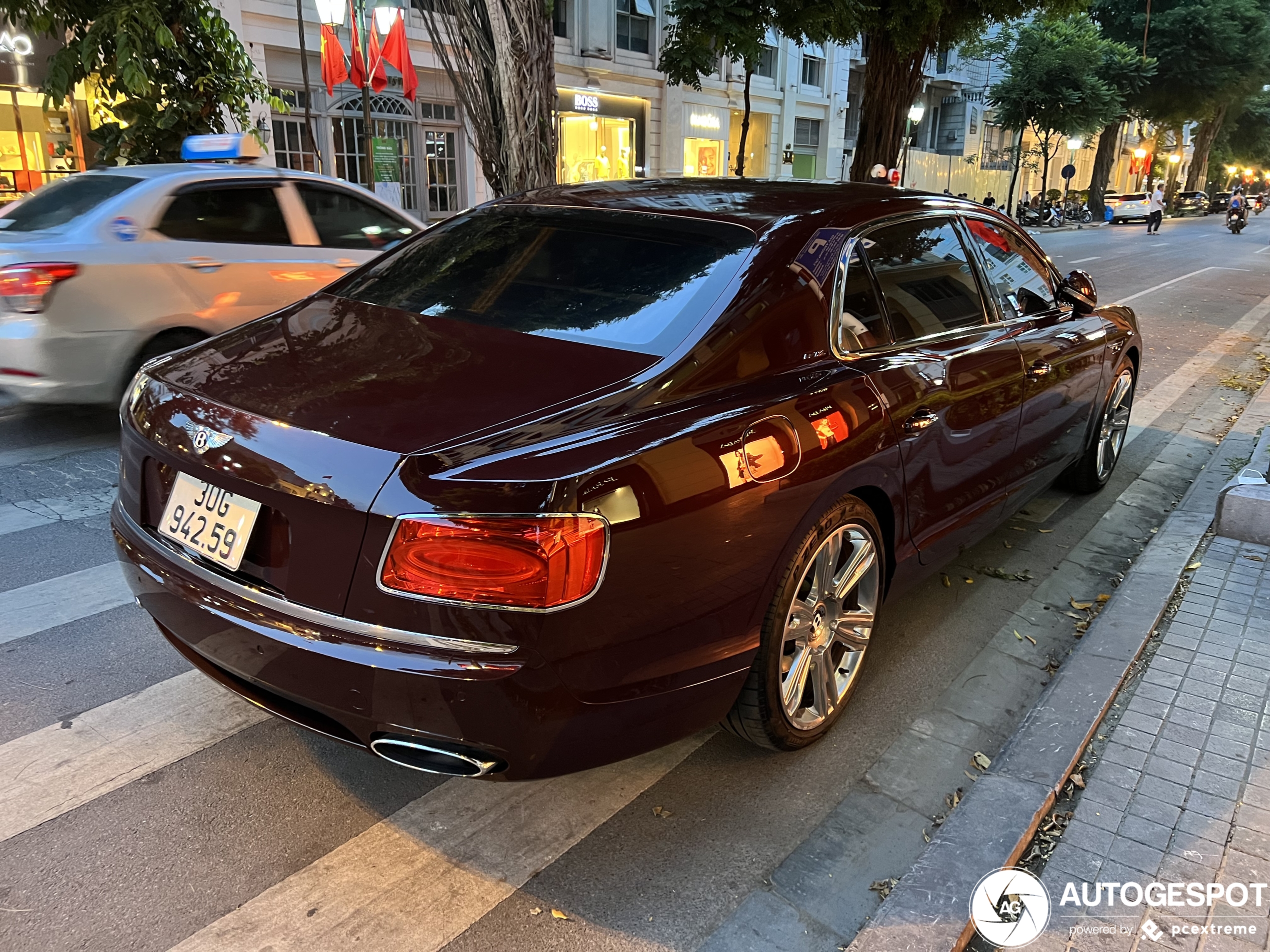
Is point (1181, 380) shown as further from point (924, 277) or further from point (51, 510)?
point (51, 510)

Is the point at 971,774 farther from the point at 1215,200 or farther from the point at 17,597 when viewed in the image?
the point at 1215,200

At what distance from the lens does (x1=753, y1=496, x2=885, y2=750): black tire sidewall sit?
2.73m

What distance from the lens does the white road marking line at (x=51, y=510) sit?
4660 mm

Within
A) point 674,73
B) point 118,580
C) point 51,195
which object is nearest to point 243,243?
point 51,195

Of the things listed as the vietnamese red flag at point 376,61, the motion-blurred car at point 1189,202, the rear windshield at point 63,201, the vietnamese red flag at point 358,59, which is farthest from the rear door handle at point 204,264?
the motion-blurred car at point 1189,202

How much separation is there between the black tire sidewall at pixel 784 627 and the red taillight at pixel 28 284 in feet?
15.5

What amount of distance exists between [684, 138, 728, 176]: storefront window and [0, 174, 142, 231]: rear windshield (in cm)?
2272

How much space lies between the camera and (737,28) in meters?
19.0

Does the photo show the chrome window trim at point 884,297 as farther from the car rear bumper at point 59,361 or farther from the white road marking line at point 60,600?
the car rear bumper at point 59,361

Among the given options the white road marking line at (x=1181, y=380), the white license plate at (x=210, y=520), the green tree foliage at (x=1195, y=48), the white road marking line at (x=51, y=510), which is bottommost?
the white road marking line at (x=1181, y=380)

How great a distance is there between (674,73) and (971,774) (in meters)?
23.0

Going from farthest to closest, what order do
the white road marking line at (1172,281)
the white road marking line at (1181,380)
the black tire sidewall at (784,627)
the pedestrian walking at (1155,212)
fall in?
the pedestrian walking at (1155,212)
the white road marking line at (1172,281)
the white road marking line at (1181,380)
the black tire sidewall at (784,627)

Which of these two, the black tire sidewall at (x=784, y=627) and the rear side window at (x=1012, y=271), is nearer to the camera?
the black tire sidewall at (x=784, y=627)

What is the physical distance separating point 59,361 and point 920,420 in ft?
15.8
